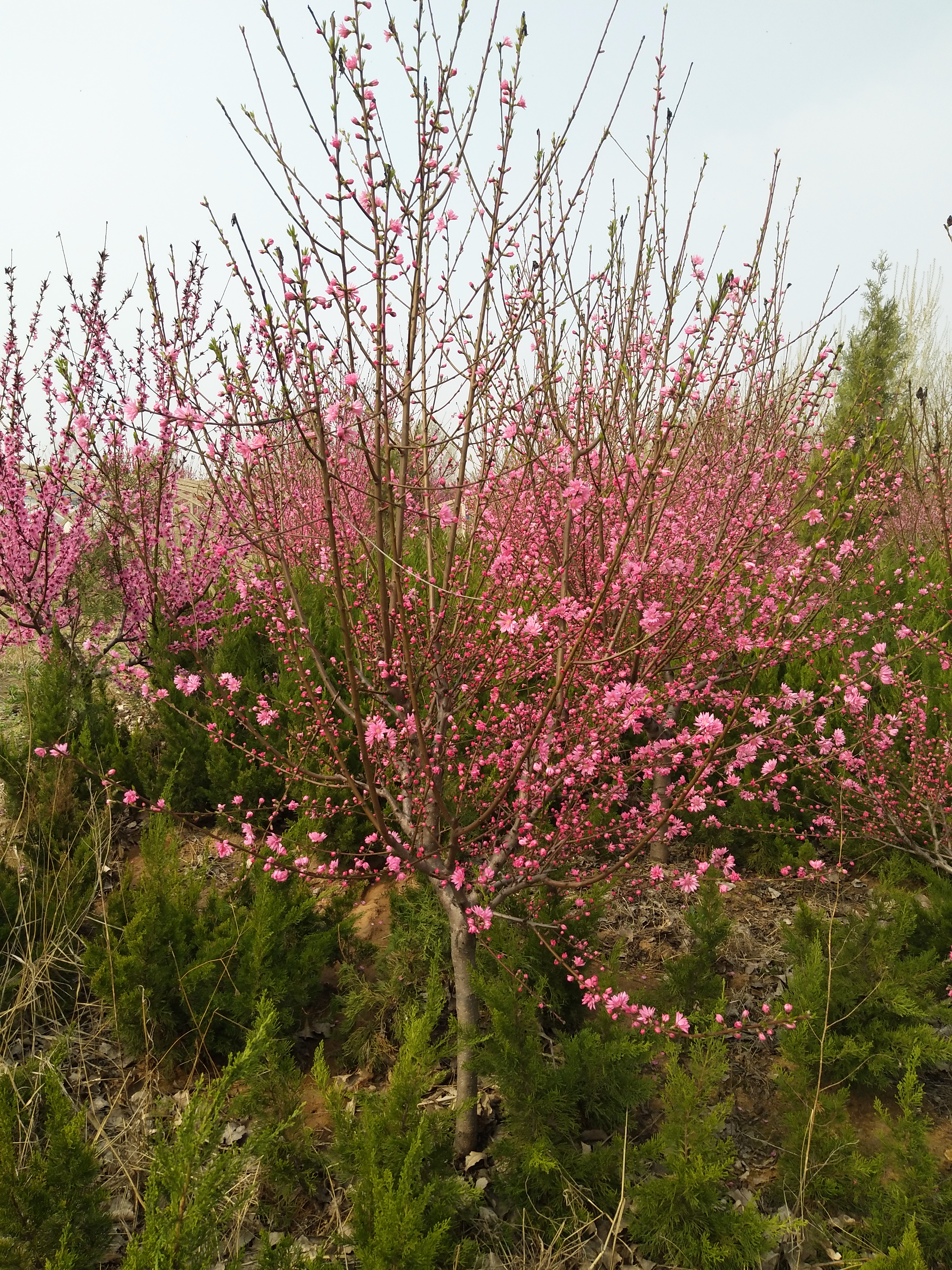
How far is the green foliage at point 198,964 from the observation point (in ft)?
7.86

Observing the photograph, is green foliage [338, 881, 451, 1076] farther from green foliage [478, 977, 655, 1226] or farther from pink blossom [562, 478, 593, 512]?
pink blossom [562, 478, 593, 512]

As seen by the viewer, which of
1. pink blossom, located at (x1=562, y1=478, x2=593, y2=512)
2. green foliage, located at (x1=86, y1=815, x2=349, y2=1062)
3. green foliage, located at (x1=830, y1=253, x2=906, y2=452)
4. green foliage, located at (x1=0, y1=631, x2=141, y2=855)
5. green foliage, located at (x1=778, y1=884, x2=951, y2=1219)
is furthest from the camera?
green foliage, located at (x1=830, y1=253, x2=906, y2=452)

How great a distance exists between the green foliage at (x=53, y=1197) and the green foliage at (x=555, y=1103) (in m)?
1.01

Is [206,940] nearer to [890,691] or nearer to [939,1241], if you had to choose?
[939,1241]

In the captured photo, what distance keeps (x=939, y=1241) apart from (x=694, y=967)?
865 mm

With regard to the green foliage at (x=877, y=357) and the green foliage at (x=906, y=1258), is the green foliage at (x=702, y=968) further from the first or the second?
the green foliage at (x=877, y=357)

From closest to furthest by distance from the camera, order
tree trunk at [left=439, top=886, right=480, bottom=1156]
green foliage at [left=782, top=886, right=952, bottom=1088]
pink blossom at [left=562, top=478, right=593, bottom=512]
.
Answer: pink blossom at [left=562, top=478, right=593, bottom=512] < tree trunk at [left=439, top=886, right=480, bottom=1156] < green foliage at [left=782, top=886, right=952, bottom=1088]

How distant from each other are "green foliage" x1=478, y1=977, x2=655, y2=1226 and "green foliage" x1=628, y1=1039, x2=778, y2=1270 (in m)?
0.12

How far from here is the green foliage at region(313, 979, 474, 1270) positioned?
1513 millimetres

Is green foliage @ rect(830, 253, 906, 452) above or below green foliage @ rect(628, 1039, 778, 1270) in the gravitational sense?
above

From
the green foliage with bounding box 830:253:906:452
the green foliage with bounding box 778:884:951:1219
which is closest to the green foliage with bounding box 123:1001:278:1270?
the green foliage with bounding box 778:884:951:1219

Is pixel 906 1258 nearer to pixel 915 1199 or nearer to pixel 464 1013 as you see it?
pixel 915 1199

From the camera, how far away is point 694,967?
7.97 ft

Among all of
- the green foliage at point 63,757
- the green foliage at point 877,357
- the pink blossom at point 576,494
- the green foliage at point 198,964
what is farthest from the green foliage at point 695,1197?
the green foliage at point 877,357
